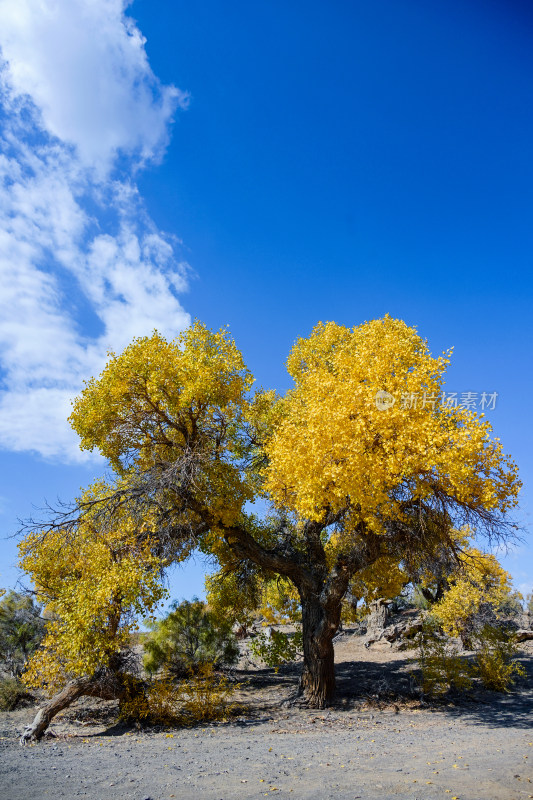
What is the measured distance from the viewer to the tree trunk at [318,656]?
12.2 m

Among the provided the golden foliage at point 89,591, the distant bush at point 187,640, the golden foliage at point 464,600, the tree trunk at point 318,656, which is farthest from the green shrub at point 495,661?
the golden foliage at point 89,591

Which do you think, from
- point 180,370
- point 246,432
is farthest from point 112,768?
point 246,432

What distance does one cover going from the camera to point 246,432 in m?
14.6

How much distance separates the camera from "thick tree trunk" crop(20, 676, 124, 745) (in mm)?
9688

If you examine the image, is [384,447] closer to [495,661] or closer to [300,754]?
[300,754]

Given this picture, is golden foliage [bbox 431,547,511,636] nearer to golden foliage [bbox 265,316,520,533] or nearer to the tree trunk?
the tree trunk

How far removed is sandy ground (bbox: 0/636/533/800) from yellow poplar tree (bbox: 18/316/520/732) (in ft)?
7.39

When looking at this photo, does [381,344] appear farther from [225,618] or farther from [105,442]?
[225,618]

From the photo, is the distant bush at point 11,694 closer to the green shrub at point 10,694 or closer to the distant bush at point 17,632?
the green shrub at point 10,694

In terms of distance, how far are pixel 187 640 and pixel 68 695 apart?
5.46 meters

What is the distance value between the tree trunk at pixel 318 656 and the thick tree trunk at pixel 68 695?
4.65 meters

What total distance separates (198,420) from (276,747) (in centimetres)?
723

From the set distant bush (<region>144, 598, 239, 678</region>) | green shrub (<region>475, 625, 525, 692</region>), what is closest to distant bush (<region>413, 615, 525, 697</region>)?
green shrub (<region>475, 625, 525, 692</region>)

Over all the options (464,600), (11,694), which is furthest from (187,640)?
(464,600)
